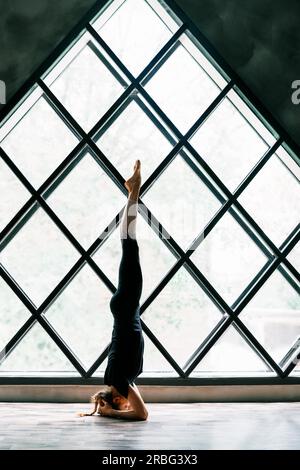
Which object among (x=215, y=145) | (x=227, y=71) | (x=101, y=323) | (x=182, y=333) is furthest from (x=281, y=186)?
(x=101, y=323)

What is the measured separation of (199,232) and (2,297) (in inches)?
58.4

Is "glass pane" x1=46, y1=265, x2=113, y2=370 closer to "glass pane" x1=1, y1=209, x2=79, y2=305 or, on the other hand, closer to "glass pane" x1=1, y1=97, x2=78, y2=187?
"glass pane" x1=1, y1=209, x2=79, y2=305

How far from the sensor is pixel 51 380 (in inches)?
145

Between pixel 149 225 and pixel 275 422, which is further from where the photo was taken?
pixel 149 225

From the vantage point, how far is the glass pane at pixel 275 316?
387 centimetres

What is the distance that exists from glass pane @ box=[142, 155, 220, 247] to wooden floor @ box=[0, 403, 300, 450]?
1217 millimetres

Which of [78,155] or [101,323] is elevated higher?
[78,155]

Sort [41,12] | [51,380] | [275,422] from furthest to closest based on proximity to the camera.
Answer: [41,12], [51,380], [275,422]

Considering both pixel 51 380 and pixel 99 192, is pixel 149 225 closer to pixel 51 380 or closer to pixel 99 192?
pixel 99 192

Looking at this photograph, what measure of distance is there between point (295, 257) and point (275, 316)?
1.50 ft

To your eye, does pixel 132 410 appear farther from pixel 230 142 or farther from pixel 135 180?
pixel 230 142

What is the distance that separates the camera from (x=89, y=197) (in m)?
3.90

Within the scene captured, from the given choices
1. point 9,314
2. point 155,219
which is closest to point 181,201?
point 155,219

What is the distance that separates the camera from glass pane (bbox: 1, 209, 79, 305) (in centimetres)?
381
